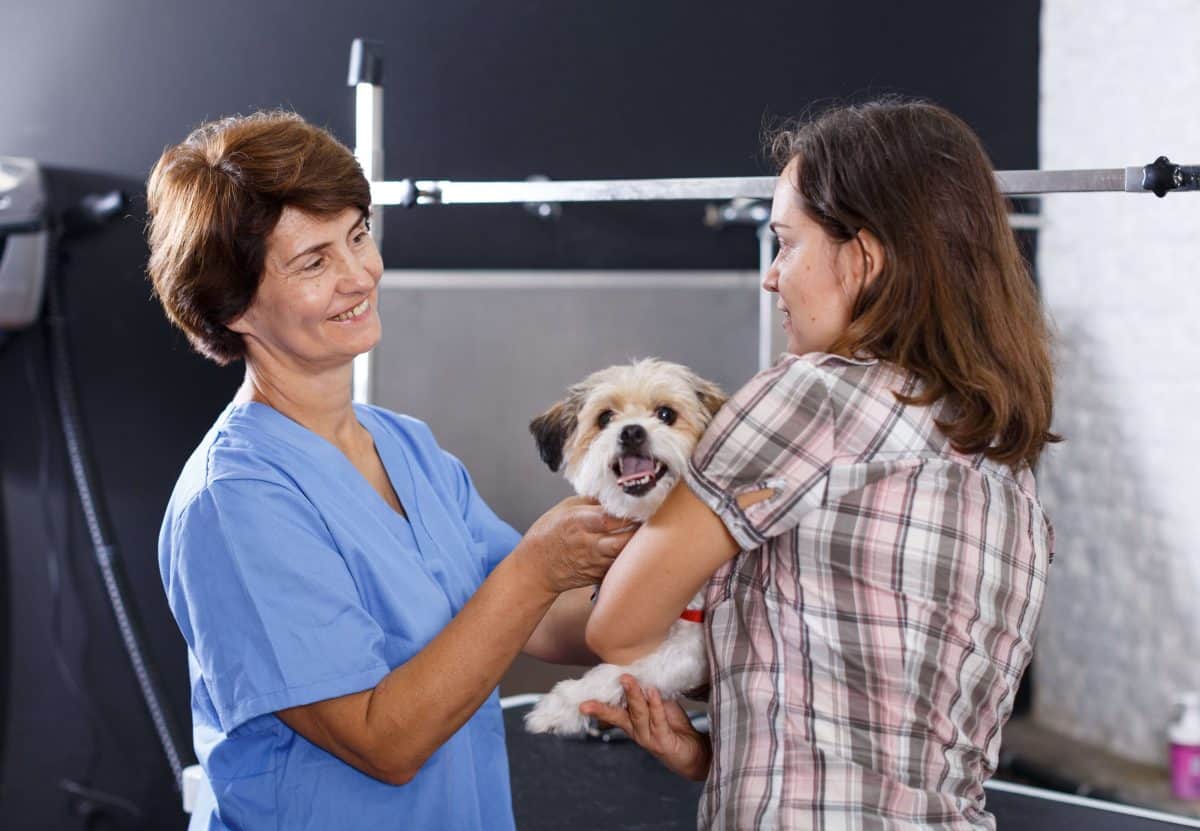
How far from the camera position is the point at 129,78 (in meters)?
3.08

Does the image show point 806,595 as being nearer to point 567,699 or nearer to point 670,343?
point 567,699

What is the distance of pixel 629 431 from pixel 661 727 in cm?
34

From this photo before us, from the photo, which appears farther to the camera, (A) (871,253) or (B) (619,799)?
(B) (619,799)

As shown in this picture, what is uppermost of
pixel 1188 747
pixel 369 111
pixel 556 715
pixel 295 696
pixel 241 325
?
pixel 369 111

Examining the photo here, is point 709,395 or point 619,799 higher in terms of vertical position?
point 709,395

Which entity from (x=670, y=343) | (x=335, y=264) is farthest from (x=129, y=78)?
(x=335, y=264)

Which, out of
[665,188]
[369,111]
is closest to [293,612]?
[665,188]

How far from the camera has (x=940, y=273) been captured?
1.08 m

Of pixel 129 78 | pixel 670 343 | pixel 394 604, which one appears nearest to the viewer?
pixel 394 604

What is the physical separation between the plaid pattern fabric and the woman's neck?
507mm

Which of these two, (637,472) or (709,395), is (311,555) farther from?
(709,395)

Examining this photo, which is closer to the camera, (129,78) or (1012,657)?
(1012,657)

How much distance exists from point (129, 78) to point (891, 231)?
254cm

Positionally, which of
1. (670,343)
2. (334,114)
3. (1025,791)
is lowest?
(1025,791)
